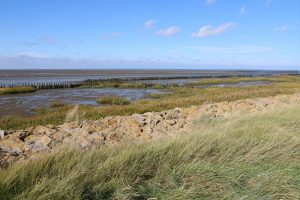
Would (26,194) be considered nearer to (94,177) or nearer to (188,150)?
(94,177)

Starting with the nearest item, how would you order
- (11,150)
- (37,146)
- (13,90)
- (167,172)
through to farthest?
(167,172), (11,150), (37,146), (13,90)

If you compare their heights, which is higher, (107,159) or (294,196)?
(107,159)

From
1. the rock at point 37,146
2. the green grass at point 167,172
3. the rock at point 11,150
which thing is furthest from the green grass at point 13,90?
the green grass at point 167,172

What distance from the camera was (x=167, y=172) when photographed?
15.5 feet

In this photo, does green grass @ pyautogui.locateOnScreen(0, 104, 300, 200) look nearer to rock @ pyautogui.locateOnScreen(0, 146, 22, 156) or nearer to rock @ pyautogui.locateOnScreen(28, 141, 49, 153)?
rock @ pyautogui.locateOnScreen(0, 146, 22, 156)

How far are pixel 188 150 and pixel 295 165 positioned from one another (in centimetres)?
160

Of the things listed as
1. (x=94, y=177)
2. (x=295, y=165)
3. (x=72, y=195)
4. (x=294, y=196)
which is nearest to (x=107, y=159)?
(x=94, y=177)

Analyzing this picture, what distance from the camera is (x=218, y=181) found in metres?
4.66

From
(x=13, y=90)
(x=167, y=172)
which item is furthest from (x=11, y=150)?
(x=13, y=90)

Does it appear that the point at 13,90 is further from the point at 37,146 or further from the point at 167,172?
the point at 167,172

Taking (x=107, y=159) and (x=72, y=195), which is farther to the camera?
(x=107, y=159)

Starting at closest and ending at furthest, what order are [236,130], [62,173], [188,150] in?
[62,173], [188,150], [236,130]

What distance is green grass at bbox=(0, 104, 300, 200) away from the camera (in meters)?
4.02

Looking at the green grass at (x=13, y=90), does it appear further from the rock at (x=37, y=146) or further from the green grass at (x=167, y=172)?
the green grass at (x=167, y=172)
